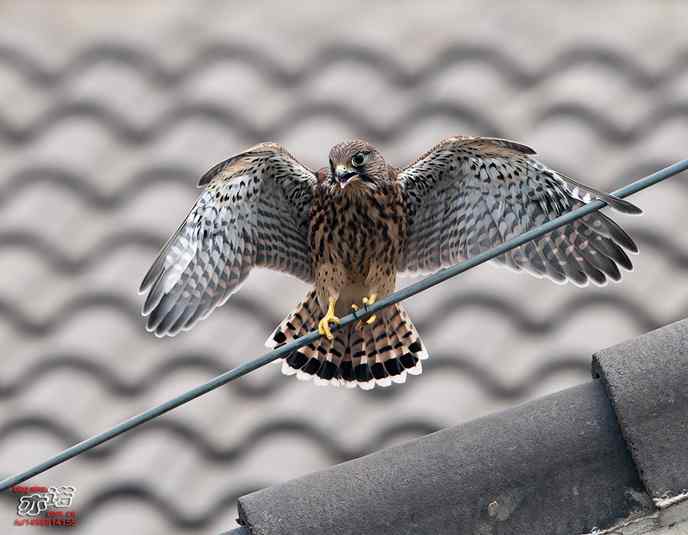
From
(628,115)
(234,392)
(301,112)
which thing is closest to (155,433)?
(234,392)

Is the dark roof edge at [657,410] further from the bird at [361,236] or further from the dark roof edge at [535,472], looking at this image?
the bird at [361,236]

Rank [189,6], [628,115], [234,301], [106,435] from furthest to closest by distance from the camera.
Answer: [189,6] < [628,115] < [234,301] < [106,435]

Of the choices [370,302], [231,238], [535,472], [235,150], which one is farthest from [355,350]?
[535,472]

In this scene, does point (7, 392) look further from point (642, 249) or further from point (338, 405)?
point (642, 249)

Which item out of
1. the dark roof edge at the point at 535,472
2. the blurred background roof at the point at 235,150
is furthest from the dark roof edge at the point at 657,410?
the blurred background roof at the point at 235,150

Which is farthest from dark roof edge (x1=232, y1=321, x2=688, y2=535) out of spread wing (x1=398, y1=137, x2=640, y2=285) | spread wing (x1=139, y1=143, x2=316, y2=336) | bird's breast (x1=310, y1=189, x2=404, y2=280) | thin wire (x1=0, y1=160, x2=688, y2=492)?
bird's breast (x1=310, y1=189, x2=404, y2=280)

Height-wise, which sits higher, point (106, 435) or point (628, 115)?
point (628, 115)

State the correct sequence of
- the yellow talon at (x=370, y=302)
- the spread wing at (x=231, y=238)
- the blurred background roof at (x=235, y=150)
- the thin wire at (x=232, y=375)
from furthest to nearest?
the yellow talon at (x=370, y=302) < the spread wing at (x=231, y=238) < the blurred background roof at (x=235, y=150) < the thin wire at (x=232, y=375)
